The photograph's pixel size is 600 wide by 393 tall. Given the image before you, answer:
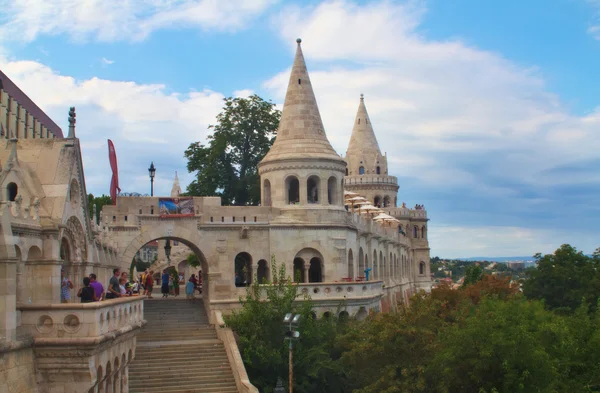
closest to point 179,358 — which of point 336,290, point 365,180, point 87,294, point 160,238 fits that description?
point 160,238

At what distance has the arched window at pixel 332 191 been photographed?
37031 millimetres

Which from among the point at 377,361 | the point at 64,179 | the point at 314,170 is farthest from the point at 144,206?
the point at 64,179

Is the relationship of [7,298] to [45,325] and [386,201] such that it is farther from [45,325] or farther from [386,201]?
[386,201]

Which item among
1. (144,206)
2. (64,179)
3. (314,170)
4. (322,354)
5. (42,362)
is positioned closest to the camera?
(42,362)

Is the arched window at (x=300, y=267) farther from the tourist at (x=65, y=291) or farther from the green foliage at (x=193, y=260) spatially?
the tourist at (x=65, y=291)

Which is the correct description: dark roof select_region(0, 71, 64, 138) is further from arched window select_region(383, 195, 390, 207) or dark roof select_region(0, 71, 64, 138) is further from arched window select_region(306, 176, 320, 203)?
arched window select_region(383, 195, 390, 207)

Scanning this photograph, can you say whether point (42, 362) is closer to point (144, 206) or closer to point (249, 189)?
point (144, 206)

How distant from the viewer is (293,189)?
38312 mm

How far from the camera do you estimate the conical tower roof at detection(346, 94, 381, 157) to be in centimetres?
7088

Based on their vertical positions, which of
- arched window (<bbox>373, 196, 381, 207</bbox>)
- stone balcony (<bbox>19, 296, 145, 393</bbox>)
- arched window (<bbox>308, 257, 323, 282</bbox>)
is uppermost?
arched window (<bbox>373, 196, 381, 207</bbox>)

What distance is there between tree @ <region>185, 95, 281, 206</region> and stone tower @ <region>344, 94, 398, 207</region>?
22.3m

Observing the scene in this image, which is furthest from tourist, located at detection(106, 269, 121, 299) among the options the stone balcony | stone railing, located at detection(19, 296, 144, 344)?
stone railing, located at detection(19, 296, 144, 344)

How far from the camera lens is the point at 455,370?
76.0 feet

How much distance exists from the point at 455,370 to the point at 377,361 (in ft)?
13.4
